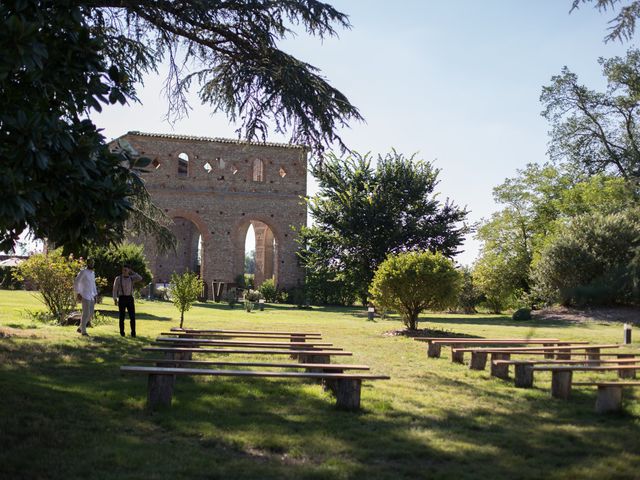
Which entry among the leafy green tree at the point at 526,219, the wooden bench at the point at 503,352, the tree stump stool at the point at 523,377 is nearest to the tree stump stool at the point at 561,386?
the tree stump stool at the point at 523,377

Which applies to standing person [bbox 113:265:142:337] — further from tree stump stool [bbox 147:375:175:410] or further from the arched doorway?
the arched doorway

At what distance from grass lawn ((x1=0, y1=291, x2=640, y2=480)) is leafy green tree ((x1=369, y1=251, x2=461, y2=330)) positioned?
6.47m

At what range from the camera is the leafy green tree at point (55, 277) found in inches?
570

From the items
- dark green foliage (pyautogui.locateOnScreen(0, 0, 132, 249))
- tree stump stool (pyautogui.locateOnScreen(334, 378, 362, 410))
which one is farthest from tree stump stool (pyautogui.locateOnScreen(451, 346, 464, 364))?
dark green foliage (pyautogui.locateOnScreen(0, 0, 132, 249))

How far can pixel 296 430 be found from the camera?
16.4 ft

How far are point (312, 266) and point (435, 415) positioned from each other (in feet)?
83.1

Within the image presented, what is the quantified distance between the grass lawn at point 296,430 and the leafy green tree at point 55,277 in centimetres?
660

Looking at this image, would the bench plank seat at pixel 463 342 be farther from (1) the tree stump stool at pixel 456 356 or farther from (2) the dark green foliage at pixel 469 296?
(2) the dark green foliage at pixel 469 296

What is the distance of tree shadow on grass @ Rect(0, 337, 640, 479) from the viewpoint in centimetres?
399

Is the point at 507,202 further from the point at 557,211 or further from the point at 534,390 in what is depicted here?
the point at 534,390

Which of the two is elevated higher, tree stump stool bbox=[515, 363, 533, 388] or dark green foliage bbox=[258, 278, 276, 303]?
dark green foliage bbox=[258, 278, 276, 303]

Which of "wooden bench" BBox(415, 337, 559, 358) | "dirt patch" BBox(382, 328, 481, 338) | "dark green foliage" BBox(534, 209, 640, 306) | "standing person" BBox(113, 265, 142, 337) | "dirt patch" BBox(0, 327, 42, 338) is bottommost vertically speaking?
"dirt patch" BBox(382, 328, 481, 338)

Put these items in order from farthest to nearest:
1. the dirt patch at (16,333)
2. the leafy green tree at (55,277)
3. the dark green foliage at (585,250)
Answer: the dark green foliage at (585,250) → the leafy green tree at (55,277) → the dirt patch at (16,333)

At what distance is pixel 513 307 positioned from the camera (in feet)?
107
